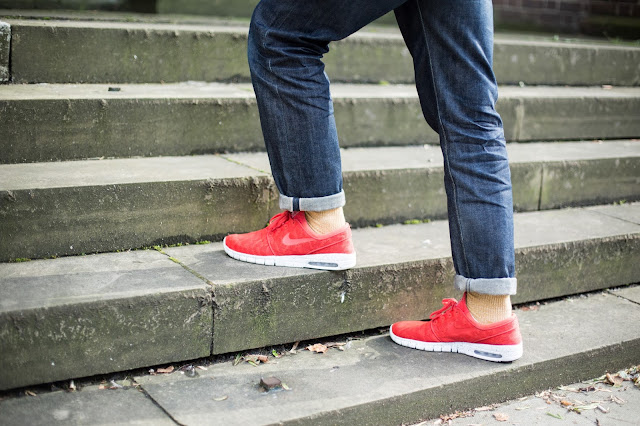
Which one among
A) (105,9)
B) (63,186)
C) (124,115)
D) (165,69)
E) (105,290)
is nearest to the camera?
(105,290)

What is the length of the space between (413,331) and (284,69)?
41.1 inches

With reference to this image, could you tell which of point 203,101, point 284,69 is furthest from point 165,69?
point 284,69

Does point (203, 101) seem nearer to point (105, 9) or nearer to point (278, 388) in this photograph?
point (278, 388)

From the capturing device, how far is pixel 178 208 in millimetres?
2764

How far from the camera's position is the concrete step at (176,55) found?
330 cm

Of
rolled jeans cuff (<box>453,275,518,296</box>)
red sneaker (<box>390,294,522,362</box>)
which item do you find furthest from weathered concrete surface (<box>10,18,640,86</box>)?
rolled jeans cuff (<box>453,275,518,296</box>)

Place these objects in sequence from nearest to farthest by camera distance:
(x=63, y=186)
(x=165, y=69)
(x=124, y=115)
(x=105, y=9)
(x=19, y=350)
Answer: (x=19, y=350), (x=63, y=186), (x=124, y=115), (x=165, y=69), (x=105, y=9)

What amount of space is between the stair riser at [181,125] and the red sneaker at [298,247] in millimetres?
839

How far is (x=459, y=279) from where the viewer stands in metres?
2.40

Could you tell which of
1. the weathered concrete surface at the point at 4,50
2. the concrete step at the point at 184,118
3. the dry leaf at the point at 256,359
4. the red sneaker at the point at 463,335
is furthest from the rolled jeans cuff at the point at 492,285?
the weathered concrete surface at the point at 4,50

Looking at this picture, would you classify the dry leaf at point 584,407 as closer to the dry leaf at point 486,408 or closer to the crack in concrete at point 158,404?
the dry leaf at point 486,408

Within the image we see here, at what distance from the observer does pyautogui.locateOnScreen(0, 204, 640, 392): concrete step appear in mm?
2154

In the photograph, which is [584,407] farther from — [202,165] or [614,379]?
[202,165]

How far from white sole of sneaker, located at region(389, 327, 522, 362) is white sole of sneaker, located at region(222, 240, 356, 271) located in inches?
14.5
